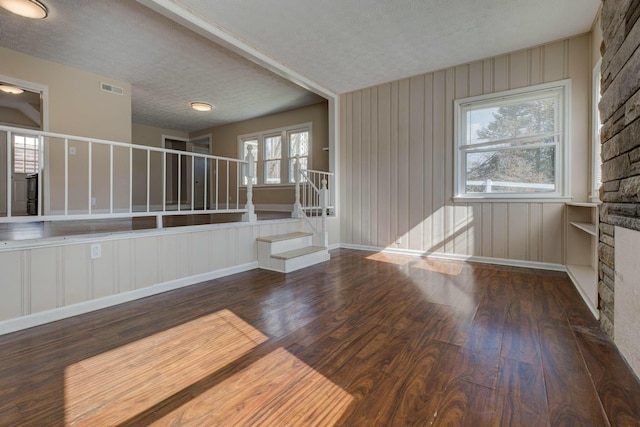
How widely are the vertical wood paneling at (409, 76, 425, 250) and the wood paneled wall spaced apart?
0.01 m

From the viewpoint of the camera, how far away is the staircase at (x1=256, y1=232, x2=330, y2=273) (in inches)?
138

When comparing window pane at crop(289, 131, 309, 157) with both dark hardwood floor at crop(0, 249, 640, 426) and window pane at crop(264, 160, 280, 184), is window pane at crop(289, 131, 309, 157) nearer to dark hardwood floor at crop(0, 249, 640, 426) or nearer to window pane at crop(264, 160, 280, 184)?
window pane at crop(264, 160, 280, 184)

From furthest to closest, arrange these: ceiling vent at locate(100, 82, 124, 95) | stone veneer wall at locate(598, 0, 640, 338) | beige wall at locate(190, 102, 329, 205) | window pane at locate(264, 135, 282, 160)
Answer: window pane at locate(264, 135, 282, 160), beige wall at locate(190, 102, 329, 205), ceiling vent at locate(100, 82, 124, 95), stone veneer wall at locate(598, 0, 640, 338)

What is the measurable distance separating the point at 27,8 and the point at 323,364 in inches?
174

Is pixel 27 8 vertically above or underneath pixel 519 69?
above

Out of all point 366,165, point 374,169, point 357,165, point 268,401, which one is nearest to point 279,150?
point 357,165

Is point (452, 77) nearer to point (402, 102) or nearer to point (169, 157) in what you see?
point (402, 102)

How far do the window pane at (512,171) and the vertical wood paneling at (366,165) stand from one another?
59.0 inches

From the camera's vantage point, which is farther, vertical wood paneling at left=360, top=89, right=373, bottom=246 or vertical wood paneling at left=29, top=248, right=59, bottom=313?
vertical wood paneling at left=360, top=89, right=373, bottom=246

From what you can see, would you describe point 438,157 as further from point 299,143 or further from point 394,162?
point 299,143

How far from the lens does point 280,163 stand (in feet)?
22.5

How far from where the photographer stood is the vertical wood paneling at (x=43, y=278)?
Answer: 199 centimetres

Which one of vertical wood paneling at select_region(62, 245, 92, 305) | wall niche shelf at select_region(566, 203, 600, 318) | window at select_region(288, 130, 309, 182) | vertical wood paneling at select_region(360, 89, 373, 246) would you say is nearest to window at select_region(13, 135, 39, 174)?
window at select_region(288, 130, 309, 182)

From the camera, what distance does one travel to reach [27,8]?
299 centimetres
